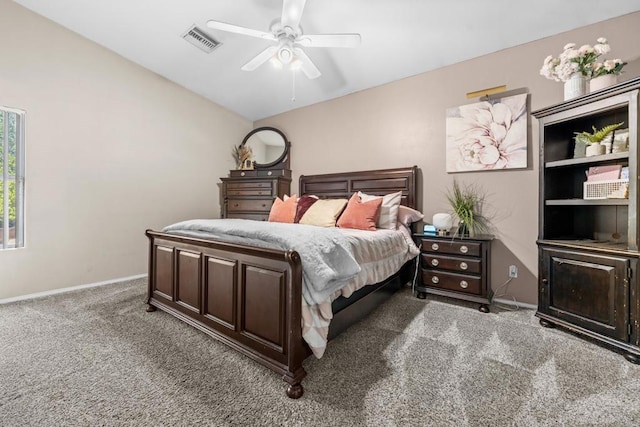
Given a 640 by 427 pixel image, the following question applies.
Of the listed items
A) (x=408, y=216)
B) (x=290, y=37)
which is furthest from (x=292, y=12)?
(x=408, y=216)

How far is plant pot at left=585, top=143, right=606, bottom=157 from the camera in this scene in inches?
82.7

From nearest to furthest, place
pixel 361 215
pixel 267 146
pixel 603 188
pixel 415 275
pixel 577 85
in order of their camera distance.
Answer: pixel 603 188 → pixel 577 85 → pixel 361 215 → pixel 415 275 → pixel 267 146

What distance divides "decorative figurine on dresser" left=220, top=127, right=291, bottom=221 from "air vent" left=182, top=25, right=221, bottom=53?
1.66 metres

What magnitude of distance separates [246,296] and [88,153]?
3.07m

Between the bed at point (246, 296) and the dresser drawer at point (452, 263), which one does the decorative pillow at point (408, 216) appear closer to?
the dresser drawer at point (452, 263)

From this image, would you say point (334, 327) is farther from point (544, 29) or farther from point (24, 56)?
point (24, 56)

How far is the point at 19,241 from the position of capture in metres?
2.89

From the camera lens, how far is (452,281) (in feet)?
9.16


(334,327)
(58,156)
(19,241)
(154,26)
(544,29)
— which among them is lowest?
(334,327)

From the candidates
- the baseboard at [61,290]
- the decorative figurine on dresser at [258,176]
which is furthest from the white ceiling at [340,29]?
the baseboard at [61,290]

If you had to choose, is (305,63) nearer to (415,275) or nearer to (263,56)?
(263,56)

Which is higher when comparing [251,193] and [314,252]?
[251,193]

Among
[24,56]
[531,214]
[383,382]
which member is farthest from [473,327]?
[24,56]

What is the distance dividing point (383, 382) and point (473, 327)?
1.18 metres
